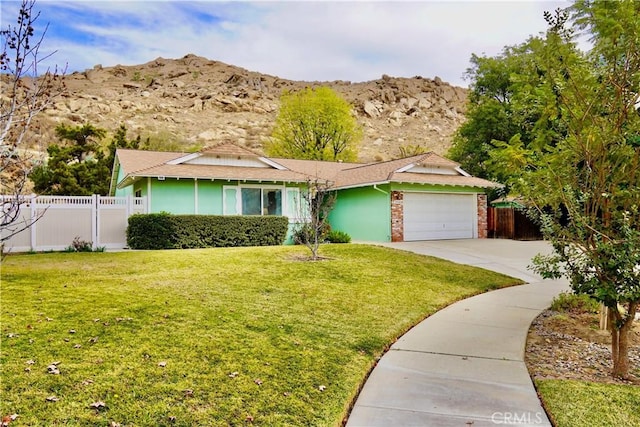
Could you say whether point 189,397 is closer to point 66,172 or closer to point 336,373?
point 336,373

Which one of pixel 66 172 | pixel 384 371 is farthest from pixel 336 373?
pixel 66 172

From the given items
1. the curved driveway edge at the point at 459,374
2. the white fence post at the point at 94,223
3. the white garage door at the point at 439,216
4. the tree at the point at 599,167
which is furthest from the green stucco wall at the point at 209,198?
the tree at the point at 599,167

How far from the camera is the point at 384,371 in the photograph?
4816 mm

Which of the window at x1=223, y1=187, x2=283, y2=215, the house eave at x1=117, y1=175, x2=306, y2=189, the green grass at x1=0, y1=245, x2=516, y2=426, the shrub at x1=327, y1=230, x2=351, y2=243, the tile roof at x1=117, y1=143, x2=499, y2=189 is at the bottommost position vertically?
the green grass at x1=0, y1=245, x2=516, y2=426

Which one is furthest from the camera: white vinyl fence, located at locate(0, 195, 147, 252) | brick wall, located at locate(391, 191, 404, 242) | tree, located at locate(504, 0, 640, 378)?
brick wall, located at locate(391, 191, 404, 242)

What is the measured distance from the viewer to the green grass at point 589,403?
3686 mm

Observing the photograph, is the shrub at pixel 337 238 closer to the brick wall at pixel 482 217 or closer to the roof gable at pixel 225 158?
the roof gable at pixel 225 158

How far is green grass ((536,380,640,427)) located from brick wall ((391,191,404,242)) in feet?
47.3

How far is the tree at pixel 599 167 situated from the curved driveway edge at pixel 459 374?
1.28m

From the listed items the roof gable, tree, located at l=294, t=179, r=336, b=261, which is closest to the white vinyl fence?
the roof gable

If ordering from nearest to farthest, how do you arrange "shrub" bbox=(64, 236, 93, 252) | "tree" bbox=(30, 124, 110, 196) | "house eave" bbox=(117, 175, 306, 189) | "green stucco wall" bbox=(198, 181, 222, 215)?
"shrub" bbox=(64, 236, 93, 252) < "house eave" bbox=(117, 175, 306, 189) < "green stucco wall" bbox=(198, 181, 222, 215) < "tree" bbox=(30, 124, 110, 196)

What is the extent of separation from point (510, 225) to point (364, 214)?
8012mm

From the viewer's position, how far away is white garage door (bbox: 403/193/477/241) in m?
19.6

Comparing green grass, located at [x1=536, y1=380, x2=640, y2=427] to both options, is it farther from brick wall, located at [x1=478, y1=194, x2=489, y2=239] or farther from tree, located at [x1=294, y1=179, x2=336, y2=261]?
brick wall, located at [x1=478, y1=194, x2=489, y2=239]
